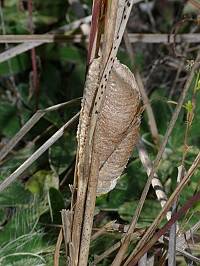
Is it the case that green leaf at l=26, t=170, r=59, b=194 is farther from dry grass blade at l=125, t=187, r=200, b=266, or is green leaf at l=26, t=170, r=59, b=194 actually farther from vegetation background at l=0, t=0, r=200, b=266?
dry grass blade at l=125, t=187, r=200, b=266

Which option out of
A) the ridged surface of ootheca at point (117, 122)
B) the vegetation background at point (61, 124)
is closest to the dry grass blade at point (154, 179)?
the vegetation background at point (61, 124)

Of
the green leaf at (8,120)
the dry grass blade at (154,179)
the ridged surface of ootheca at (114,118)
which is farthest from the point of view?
the green leaf at (8,120)

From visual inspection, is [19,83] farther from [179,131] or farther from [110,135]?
[110,135]

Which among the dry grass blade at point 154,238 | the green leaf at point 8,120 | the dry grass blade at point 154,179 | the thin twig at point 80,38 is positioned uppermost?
the thin twig at point 80,38

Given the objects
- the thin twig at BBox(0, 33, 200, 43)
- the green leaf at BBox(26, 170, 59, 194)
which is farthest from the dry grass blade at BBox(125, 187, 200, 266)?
the thin twig at BBox(0, 33, 200, 43)

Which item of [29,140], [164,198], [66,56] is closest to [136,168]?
[164,198]

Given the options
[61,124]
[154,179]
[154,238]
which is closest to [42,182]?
[61,124]

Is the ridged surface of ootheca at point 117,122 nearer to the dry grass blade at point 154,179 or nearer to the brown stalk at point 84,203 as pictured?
the brown stalk at point 84,203

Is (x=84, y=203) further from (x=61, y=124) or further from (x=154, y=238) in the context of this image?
(x=61, y=124)
